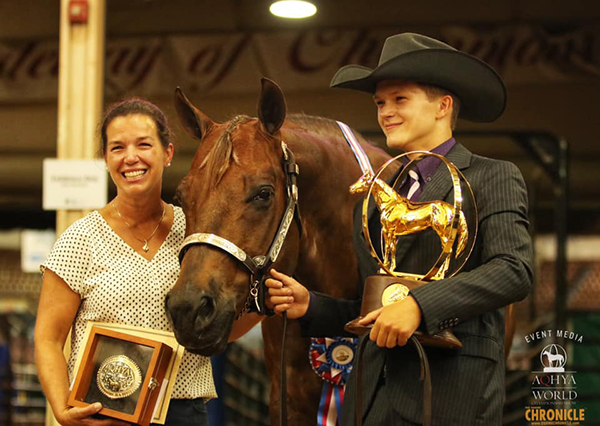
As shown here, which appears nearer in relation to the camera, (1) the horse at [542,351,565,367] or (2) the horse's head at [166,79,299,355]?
(2) the horse's head at [166,79,299,355]

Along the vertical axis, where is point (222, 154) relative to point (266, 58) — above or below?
below

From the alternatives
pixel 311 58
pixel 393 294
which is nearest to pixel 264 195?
pixel 393 294

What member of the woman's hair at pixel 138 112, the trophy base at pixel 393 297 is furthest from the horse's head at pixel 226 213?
the trophy base at pixel 393 297

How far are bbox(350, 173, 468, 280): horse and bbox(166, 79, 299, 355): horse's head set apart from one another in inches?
11.9

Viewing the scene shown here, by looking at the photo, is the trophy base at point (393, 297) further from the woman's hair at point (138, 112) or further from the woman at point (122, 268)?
the woman's hair at point (138, 112)

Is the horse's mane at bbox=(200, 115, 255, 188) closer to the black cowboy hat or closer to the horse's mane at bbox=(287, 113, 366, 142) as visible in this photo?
the black cowboy hat

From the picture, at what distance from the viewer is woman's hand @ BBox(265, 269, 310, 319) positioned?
1.98m

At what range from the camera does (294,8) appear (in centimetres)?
437

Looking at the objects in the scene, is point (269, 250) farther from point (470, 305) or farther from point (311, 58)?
point (311, 58)

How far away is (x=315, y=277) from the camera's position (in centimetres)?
235

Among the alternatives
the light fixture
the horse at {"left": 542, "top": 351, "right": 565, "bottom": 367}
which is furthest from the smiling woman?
the light fixture

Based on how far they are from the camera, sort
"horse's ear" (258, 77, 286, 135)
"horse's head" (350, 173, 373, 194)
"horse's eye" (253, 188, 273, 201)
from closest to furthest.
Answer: "horse's head" (350, 173, 373, 194) → "horse's eye" (253, 188, 273, 201) → "horse's ear" (258, 77, 286, 135)

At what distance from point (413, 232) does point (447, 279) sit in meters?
0.14

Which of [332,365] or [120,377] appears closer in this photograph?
[120,377]
